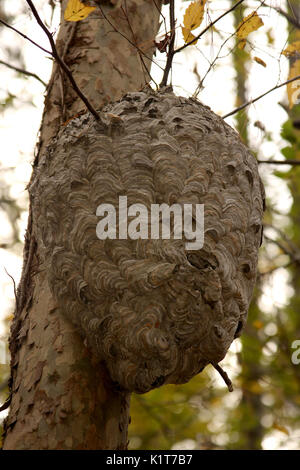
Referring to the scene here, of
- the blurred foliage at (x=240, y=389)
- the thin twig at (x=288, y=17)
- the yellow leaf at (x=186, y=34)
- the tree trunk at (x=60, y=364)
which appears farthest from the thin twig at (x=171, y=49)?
the blurred foliage at (x=240, y=389)

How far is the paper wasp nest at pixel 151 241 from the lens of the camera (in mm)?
2055

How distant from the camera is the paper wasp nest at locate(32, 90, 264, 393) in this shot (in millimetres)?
2055

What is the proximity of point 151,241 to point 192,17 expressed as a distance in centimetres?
126

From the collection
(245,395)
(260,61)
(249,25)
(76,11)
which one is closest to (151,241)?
(76,11)

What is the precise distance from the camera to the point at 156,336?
201cm

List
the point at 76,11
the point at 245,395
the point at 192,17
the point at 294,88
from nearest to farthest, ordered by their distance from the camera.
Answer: the point at 76,11, the point at 192,17, the point at 294,88, the point at 245,395

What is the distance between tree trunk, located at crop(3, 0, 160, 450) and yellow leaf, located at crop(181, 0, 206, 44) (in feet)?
1.62

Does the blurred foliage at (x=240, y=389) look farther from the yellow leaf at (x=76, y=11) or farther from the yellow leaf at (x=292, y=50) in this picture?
the yellow leaf at (x=76, y=11)

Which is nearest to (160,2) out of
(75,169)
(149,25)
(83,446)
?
(149,25)

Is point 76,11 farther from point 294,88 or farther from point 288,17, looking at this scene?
point 288,17

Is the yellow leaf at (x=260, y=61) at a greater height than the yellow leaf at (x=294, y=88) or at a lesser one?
greater

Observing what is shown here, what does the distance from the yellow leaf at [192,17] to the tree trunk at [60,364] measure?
50cm

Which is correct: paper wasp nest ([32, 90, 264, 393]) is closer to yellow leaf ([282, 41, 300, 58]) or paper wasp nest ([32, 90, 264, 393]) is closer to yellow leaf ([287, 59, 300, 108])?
yellow leaf ([287, 59, 300, 108])

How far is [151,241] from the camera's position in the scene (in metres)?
2.14
